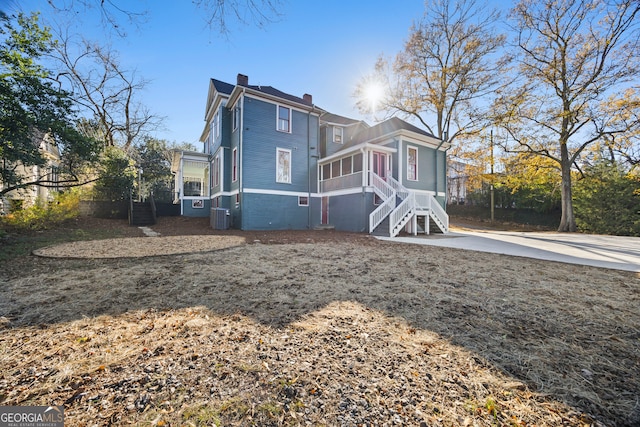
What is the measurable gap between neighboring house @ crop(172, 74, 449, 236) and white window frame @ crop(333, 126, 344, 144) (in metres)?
0.16

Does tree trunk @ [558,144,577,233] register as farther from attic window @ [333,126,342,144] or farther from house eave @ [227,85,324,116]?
house eave @ [227,85,324,116]

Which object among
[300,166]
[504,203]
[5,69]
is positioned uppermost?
[5,69]

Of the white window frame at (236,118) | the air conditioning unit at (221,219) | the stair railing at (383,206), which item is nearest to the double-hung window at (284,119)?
→ the white window frame at (236,118)

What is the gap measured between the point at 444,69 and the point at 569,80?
7.17m

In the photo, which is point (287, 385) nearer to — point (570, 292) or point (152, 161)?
point (570, 292)

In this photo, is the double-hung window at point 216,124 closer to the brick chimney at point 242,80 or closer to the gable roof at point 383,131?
the brick chimney at point 242,80

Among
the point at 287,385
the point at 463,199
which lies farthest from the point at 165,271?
the point at 463,199

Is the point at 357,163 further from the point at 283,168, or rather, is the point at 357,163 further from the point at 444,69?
the point at 444,69

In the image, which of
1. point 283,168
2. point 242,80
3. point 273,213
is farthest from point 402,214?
point 242,80

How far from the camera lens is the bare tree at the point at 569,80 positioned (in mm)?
13188

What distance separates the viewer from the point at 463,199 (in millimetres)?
29125

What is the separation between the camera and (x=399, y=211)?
11.2 meters

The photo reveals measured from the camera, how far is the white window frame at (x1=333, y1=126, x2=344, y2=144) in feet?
54.5

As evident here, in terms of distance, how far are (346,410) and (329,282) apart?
2533 mm
